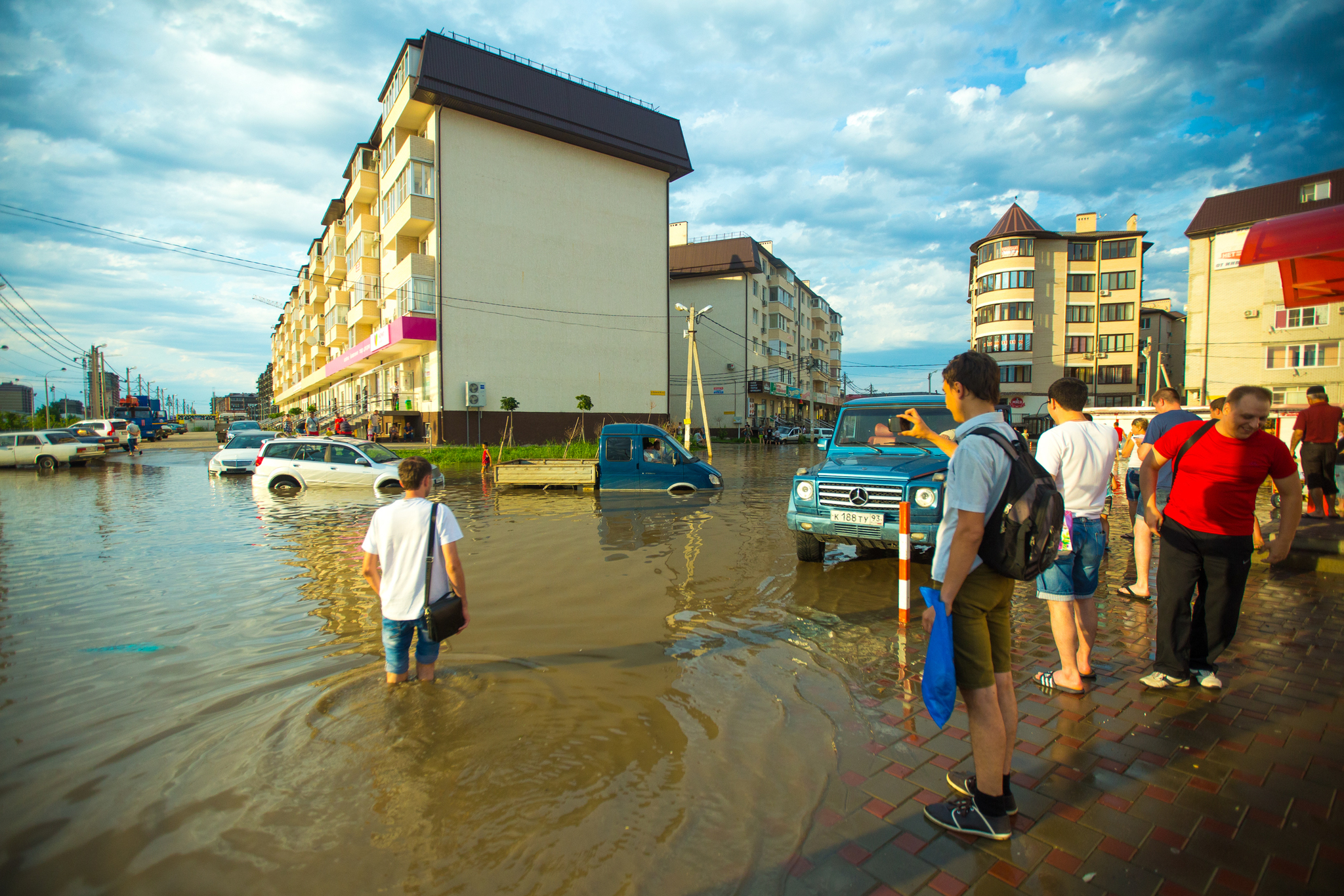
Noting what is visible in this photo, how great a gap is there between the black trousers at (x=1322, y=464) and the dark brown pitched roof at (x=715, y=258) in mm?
47688

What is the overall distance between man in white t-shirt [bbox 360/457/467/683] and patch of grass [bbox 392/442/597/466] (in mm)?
19351

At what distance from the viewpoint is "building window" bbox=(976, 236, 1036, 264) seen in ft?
182

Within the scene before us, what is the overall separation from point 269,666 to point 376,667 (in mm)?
862

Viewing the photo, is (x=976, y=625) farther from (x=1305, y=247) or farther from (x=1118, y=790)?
(x=1305, y=247)

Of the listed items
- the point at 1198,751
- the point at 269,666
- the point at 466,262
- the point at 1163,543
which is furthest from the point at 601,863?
the point at 466,262

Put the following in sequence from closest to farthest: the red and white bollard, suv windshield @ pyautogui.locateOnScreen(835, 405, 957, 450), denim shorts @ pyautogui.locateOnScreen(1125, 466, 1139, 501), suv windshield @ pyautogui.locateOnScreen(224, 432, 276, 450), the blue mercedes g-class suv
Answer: the red and white bollard → the blue mercedes g-class suv → suv windshield @ pyautogui.locateOnScreen(835, 405, 957, 450) → denim shorts @ pyautogui.locateOnScreen(1125, 466, 1139, 501) → suv windshield @ pyautogui.locateOnScreen(224, 432, 276, 450)

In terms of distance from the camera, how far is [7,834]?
2830mm

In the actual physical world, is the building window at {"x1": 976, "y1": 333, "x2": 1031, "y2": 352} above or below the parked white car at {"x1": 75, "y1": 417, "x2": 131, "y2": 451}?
above

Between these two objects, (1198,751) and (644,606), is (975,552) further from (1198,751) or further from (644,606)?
(644,606)

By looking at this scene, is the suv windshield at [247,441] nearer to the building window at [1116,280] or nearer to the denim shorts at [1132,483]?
the denim shorts at [1132,483]

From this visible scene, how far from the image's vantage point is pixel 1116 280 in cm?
5631

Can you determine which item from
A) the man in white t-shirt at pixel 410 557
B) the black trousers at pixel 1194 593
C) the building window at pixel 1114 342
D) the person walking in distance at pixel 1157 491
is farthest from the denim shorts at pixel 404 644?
the building window at pixel 1114 342

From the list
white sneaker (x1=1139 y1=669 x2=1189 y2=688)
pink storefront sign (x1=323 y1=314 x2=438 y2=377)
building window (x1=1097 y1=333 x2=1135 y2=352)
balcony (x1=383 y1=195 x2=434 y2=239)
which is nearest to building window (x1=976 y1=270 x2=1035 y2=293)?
building window (x1=1097 y1=333 x2=1135 y2=352)

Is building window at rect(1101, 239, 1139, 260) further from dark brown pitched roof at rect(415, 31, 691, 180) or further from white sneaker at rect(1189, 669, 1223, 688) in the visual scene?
white sneaker at rect(1189, 669, 1223, 688)
